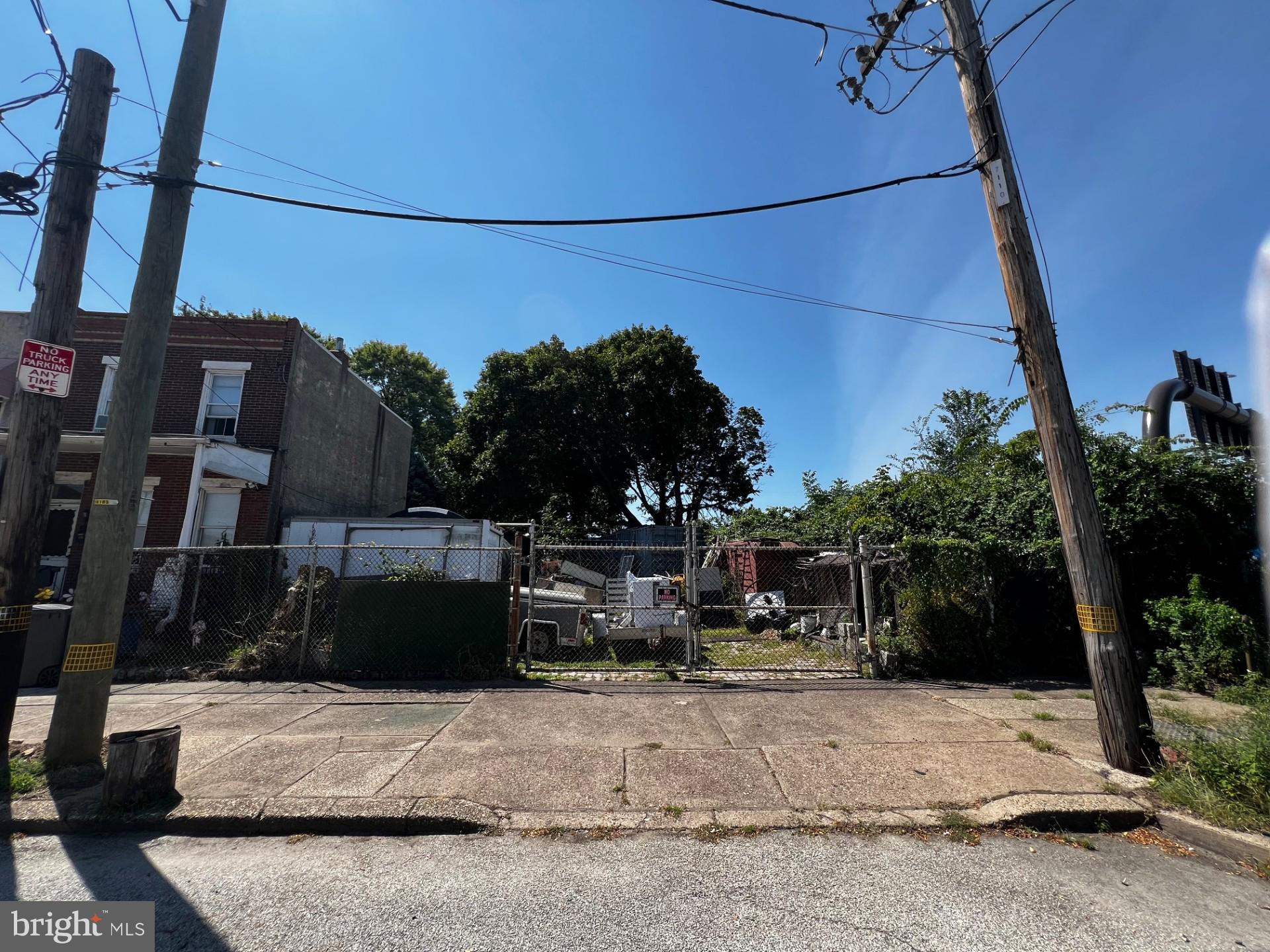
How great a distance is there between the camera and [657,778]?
4.77 metres

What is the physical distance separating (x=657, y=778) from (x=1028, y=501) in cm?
900

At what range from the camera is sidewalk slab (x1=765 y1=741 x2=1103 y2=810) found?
14.5 ft

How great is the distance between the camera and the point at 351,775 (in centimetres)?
478

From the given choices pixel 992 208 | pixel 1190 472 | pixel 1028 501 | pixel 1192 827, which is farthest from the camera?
pixel 1028 501

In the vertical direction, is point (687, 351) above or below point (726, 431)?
above

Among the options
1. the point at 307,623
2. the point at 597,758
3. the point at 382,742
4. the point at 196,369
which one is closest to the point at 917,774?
the point at 597,758

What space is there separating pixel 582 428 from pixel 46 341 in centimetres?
2167

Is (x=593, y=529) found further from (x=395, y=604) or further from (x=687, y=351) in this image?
(x=395, y=604)

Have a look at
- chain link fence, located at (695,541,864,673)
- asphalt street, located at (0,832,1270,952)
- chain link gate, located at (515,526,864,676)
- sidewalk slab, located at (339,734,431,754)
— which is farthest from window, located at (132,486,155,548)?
chain link fence, located at (695,541,864,673)

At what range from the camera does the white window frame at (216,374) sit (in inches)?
567

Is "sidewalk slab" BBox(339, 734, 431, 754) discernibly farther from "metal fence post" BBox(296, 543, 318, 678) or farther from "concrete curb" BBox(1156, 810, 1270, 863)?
"concrete curb" BBox(1156, 810, 1270, 863)

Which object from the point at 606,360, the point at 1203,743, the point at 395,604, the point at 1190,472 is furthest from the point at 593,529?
the point at 1203,743

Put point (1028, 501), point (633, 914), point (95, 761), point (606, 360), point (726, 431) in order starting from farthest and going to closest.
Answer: point (726, 431) < point (606, 360) < point (1028, 501) < point (95, 761) < point (633, 914)

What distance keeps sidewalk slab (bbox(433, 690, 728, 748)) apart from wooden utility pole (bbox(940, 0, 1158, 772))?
338cm
